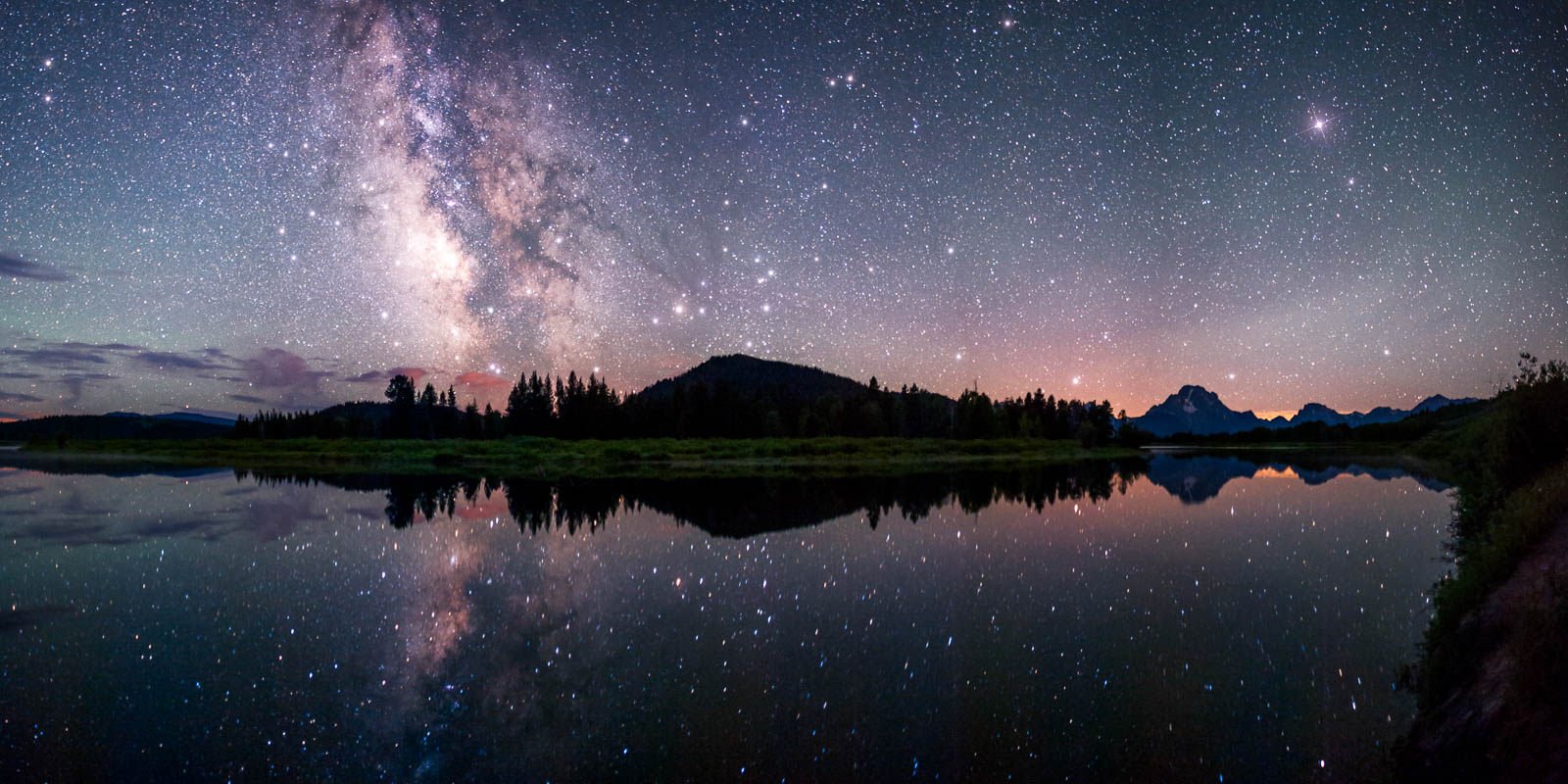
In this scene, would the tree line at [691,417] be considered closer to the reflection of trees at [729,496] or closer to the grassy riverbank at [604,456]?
the grassy riverbank at [604,456]

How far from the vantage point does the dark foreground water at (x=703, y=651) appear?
696 cm

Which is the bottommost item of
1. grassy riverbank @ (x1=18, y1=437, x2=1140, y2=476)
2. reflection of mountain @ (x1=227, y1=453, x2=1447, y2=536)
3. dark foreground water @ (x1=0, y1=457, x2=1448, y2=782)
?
dark foreground water @ (x1=0, y1=457, x2=1448, y2=782)

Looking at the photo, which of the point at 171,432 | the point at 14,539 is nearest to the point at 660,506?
the point at 14,539

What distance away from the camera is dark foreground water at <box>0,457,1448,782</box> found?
22.8ft

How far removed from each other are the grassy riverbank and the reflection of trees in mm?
8704

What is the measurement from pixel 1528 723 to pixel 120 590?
802 inches

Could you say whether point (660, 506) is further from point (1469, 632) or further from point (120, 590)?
point (1469, 632)

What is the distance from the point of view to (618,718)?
307 inches

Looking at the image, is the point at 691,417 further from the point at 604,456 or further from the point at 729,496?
the point at 729,496

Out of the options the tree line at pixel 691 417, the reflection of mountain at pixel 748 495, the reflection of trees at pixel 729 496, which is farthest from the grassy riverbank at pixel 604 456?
the tree line at pixel 691 417

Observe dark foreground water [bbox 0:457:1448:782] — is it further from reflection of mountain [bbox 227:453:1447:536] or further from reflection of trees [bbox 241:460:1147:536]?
reflection of mountain [bbox 227:453:1447:536]

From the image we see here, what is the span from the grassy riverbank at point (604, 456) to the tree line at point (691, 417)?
97.7 feet

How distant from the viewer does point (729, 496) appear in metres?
33.5

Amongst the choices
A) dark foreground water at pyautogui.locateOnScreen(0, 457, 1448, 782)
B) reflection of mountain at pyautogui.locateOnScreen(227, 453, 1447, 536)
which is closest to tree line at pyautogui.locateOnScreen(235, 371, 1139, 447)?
reflection of mountain at pyautogui.locateOnScreen(227, 453, 1447, 536)
